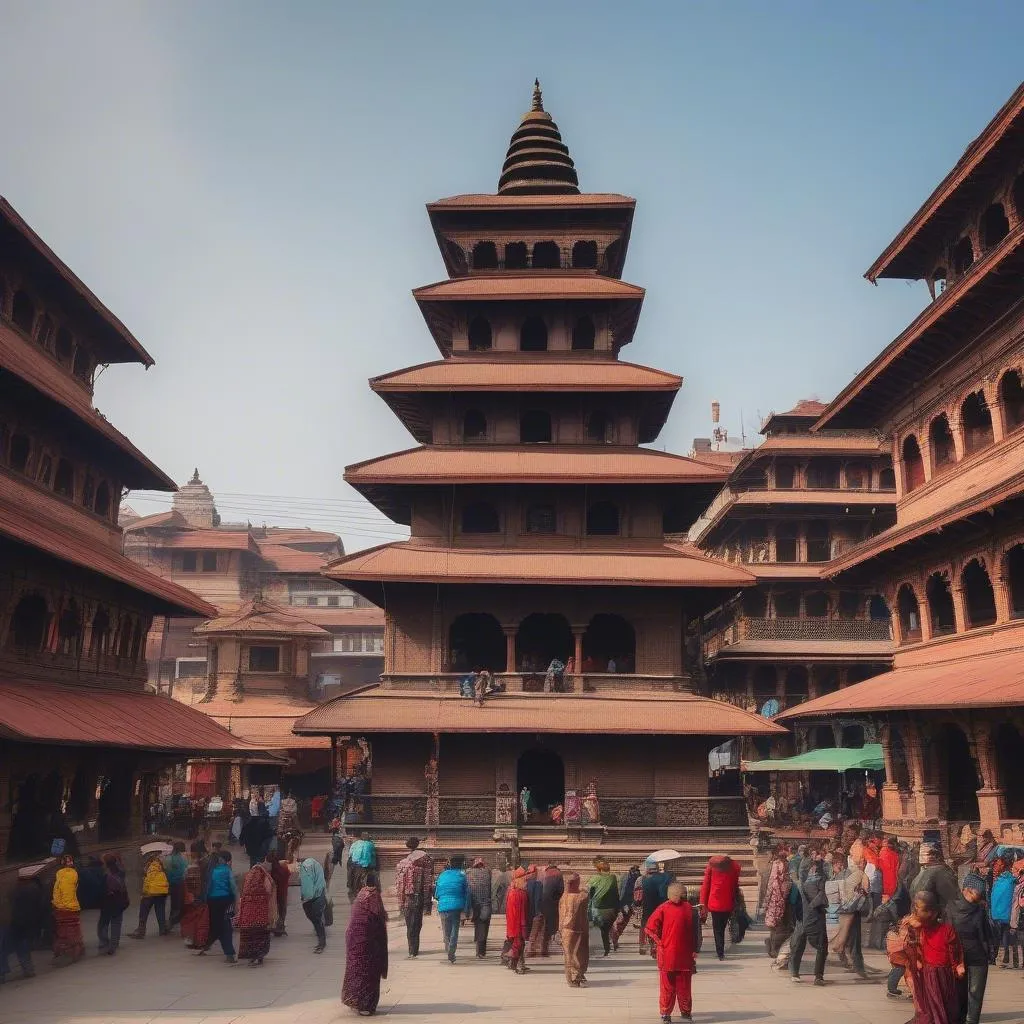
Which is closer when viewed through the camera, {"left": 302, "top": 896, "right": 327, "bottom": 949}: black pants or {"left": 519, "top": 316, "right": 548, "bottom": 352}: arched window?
{"left": 302, "top": 896, "right": 327, "bottom": 949}: black pants

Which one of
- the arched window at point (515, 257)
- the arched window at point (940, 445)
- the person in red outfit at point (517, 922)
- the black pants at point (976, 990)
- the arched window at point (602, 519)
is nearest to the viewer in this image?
the black pants at point (976, 990)

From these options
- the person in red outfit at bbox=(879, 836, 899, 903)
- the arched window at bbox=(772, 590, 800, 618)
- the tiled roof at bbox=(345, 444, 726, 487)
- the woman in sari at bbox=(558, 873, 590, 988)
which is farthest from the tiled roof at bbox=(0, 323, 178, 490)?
the arched window at bbox=(772, 590, 800, 618)

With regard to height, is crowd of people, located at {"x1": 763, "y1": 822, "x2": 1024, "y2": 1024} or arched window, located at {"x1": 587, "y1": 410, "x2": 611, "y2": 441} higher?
arched window, located at {"x1": 587, "y1": 410, "x2": 611, "y2": 441}

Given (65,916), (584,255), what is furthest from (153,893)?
(584,255)

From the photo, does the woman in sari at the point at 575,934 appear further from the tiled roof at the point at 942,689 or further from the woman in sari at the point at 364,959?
the tiled roof at the point at 942,689

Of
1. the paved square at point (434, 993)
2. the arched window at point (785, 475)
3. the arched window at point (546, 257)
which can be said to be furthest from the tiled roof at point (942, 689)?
the arched window at point (785, 475)

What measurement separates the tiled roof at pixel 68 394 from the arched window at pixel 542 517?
35.3ft

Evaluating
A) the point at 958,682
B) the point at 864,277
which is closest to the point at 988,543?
the point at 958,682

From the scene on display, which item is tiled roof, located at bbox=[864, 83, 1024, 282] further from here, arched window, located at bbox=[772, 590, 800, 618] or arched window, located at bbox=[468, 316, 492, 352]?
arched window, located at bbox=[772, 590, 800, 618]

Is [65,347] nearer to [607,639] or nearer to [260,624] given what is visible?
[607,639]

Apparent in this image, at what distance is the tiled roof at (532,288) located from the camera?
31484 mm

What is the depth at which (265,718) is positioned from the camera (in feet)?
147

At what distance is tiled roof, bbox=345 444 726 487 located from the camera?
1096 inches

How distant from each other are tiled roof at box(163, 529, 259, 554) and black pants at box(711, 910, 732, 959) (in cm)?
5967
